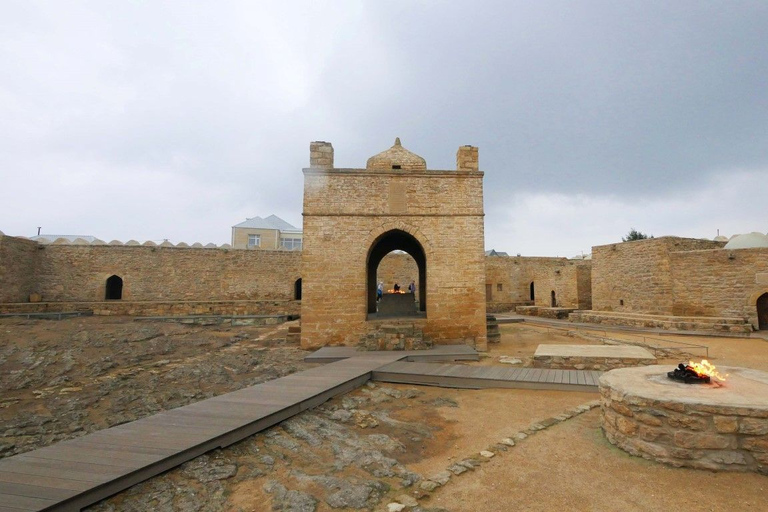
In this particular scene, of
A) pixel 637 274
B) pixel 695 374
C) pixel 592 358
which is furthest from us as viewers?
pixel 637 274

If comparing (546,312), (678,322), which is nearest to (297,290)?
(546,312)

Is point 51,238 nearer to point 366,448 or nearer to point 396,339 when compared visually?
point 396,339

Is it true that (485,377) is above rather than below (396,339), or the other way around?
below

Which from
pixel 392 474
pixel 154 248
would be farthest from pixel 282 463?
pixel 154 248

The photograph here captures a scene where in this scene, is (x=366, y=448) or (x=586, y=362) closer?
(x=366, y=448)

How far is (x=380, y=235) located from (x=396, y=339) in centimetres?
313

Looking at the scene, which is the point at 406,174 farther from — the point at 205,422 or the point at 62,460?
the point at 62,460

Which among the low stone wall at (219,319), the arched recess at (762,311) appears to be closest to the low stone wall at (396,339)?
the low stone wall at (219,319)

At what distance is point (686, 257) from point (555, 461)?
53.3 ft

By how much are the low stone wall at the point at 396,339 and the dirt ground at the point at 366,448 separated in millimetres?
1957

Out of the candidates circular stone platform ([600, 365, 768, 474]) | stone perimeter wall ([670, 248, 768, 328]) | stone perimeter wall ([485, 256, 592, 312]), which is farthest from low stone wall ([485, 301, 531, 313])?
circular stone platform ([600, 365, 768, 474])

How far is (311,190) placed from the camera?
11016 mm

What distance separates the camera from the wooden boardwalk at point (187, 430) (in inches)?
120

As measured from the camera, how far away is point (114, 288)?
2217 centimetres
